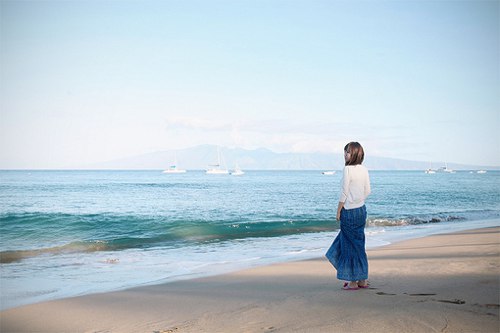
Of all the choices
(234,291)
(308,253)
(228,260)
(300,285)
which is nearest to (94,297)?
(234,291)

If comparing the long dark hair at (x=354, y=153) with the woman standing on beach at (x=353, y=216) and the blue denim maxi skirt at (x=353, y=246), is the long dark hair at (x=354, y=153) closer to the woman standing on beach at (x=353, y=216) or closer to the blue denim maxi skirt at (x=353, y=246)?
the woman standing on beach at (x=353, y=216)

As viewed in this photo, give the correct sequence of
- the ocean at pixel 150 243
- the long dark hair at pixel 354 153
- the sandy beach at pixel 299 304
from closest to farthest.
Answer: the sandy beach at pixel 299 304
the long dark hair at pixel 354 153
the ocean at pixel 150 243

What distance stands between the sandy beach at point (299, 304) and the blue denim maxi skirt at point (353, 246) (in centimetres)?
27

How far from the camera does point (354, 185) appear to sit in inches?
248

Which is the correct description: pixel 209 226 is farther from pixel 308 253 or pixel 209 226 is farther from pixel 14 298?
pixel 14 298

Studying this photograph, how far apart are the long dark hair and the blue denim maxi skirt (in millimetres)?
701

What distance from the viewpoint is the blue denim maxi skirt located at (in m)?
6.31

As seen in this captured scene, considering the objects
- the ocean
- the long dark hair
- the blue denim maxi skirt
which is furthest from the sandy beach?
the long dark hair

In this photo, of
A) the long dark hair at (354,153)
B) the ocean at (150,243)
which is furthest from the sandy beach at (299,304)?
the long dark hair at (354,153)

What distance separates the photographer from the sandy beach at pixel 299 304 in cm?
466

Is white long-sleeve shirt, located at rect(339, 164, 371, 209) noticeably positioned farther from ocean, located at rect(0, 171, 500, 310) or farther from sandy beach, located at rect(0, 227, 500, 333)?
ocean, located at rect(0, 171, 500, 310)

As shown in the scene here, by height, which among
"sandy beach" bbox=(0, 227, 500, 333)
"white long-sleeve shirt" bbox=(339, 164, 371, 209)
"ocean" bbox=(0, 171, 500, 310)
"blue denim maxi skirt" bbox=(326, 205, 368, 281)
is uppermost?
"white long-sleeve shirt" bbox=(339, 164, 371, 209)

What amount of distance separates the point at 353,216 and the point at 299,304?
1.54 meters

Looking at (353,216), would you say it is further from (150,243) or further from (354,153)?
(150,243)
